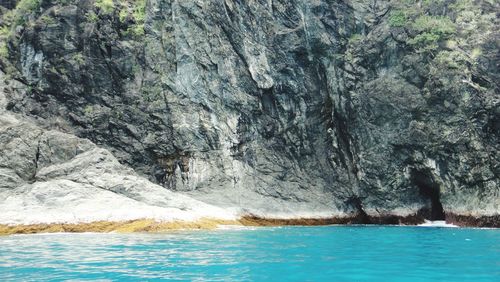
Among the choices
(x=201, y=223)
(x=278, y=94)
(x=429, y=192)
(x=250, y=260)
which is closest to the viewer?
(x=250, y=260)

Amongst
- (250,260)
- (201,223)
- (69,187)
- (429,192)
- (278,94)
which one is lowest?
(250,260)

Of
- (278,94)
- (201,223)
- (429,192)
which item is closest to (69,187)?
(201,223)

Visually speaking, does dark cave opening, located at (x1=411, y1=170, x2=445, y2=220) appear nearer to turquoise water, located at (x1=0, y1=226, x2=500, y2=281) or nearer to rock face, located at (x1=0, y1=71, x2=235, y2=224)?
Result: rock face, located at (x1=0, y1=71, x2=235, y2=224)

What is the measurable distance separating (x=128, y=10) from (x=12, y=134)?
17.1 m

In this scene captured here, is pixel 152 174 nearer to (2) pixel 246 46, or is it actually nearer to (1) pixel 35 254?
(2) pixel 246 46

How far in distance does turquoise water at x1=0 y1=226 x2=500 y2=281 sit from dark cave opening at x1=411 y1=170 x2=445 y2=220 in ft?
65.1

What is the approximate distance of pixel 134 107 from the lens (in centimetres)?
4422

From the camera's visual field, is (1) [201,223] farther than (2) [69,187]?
No

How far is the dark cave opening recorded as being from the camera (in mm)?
40438

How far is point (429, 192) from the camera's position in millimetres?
41750

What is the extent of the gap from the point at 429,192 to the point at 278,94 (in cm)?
1613

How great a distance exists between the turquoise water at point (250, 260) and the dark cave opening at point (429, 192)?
65.1 feet

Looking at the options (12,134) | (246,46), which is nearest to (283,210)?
(246,46)

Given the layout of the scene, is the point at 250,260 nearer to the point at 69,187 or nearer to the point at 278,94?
the point at 69,187
